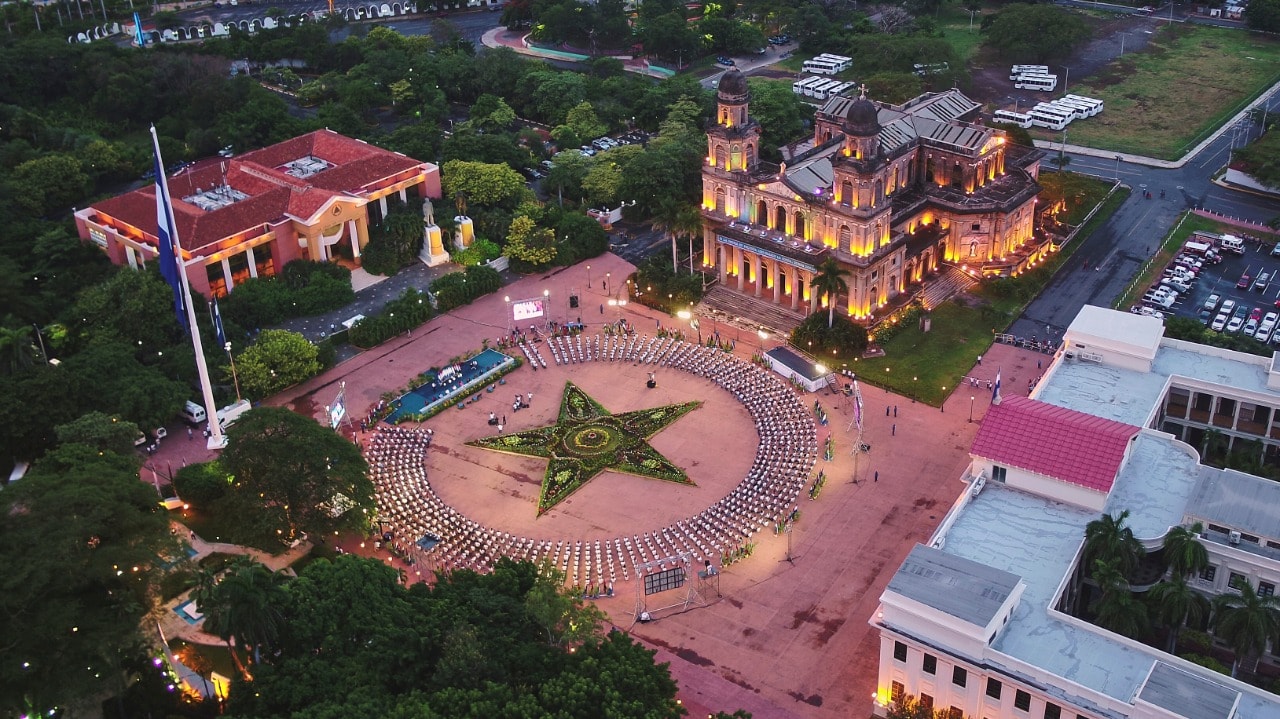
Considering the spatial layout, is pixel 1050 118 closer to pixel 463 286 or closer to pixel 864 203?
pixel 864 203

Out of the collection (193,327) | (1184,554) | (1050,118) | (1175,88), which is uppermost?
(193,327)

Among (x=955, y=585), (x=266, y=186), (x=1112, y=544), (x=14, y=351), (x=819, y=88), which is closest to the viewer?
(x=955, y=585)

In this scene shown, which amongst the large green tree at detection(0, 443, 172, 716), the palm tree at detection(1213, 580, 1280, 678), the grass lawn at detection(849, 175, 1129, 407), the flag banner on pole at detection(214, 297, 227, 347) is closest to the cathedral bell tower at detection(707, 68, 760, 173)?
the grass lawn at detection(849, 175, 1129, 407)

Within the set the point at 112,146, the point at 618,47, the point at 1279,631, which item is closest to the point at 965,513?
the point at 1279,631

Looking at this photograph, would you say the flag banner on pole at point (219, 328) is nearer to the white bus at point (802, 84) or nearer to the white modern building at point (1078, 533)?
the white modern building at point (1078, 533)

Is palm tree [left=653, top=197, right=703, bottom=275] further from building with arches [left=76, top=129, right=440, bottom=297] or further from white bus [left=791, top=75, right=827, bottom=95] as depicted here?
white bus [left=791, top=75, right=827, bottom=95]

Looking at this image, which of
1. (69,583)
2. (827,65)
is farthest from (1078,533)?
(827,65)

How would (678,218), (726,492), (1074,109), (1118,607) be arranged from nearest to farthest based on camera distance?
(1118,607) < (726,492) < (678,218) < (1074,109)
